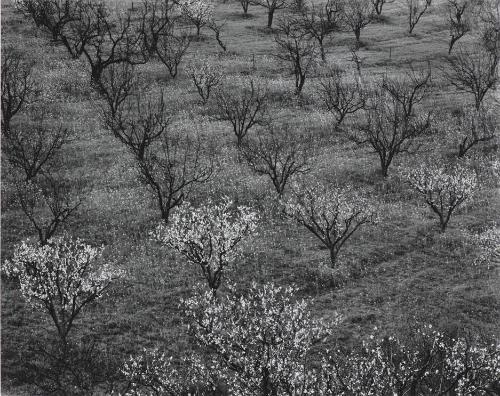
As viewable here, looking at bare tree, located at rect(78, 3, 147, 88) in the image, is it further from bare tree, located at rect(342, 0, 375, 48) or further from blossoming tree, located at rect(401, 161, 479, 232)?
blossoming tree, located at rect(401, 161, 479, 232)

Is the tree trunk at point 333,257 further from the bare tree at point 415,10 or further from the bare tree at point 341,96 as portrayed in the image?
the bare tree at point 415,10

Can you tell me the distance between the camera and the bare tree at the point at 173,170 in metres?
33.2

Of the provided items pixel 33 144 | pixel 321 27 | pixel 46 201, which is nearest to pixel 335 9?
pixel 321 27

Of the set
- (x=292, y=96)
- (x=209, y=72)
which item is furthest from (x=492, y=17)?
(x=209, y=72)

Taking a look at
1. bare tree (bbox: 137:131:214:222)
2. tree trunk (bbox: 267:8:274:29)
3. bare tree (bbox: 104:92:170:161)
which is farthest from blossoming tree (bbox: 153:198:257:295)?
tree trunk (bbox: 267:8:274:29)

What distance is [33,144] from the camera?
4128 cm

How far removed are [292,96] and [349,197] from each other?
22.4 meters

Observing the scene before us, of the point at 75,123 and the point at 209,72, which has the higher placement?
the point at 209,72

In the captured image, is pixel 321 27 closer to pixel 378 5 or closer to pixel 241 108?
pixel 378 5

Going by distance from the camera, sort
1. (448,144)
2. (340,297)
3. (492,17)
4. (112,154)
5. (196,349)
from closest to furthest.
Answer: (196,349) < (340,297) < (112,154) < (448,144) < (492,17)

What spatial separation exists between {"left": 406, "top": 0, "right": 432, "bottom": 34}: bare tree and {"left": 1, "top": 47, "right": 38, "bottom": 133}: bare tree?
61.7m

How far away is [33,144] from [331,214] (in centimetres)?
2559

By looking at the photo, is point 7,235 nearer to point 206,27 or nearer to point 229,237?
point 229,237

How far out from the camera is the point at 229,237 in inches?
1101
